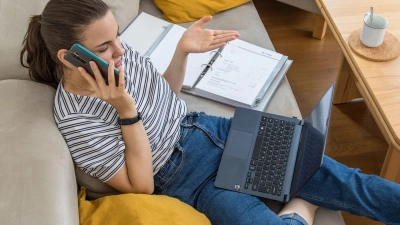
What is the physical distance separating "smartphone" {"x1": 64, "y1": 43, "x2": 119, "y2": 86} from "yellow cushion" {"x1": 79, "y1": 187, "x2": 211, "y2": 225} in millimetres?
300

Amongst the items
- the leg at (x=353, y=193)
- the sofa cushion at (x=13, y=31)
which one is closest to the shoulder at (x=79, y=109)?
the sofa cushion at (x=13, y=31)

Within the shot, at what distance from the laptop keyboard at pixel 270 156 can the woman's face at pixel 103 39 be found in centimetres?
49

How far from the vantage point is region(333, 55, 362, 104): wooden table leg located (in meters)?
1.98

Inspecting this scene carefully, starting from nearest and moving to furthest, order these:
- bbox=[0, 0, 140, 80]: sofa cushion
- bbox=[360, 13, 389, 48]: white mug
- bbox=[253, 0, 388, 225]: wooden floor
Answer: bbox=[0, 0, 140, 80]: sofa cushion, bbox=[360, 13, 389, 48]: white mug, bbox=[253, 0, 388, 225]: wooden floor

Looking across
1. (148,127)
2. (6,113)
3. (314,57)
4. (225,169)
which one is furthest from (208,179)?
(314,57)

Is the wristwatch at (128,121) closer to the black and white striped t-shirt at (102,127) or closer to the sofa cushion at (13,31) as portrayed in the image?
the black and white striped t-shirt at (102,127)

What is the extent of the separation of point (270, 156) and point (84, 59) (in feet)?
1.96

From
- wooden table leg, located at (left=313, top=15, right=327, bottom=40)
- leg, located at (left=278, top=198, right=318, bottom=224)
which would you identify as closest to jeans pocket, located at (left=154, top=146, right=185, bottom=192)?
leg, located at (left=278, top=198, right=318, bottom=224)

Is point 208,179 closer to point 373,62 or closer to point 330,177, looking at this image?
point 330,177

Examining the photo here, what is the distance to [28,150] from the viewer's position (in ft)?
3.68

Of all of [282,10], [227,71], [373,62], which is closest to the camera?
[373,62]

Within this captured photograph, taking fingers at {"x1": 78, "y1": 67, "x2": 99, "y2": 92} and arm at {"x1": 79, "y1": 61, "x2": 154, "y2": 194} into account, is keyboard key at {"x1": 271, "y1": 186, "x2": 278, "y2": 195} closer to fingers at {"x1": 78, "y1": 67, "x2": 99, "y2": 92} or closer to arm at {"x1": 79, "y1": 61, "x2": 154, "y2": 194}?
arm at {"x1": 79, "y1": 61, "x2": 154, "y2": 194}

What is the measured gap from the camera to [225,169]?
136 cm

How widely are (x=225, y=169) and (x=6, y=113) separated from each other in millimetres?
589
